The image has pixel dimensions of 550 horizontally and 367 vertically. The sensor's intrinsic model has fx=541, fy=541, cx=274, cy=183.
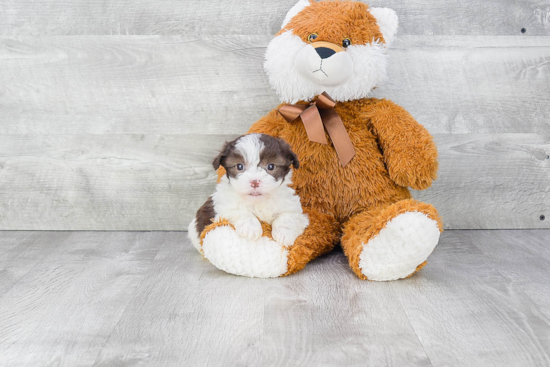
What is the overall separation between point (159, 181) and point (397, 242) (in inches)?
30.1

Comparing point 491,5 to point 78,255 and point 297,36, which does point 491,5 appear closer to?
point 297,36

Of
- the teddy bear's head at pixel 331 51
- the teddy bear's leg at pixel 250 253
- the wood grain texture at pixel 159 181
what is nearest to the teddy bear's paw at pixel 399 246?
the teddy bear's leg at pixel 250 253

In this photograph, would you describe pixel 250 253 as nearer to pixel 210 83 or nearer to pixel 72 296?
pixel 72 296

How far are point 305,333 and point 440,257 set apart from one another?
556 mm

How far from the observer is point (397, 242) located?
1.12 m

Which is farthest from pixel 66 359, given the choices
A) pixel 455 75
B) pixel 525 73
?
pixel 525 73

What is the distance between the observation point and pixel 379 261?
45.0 inches

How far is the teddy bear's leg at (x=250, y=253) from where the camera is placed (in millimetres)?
1171

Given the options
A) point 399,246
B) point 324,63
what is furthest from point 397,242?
point 324,63

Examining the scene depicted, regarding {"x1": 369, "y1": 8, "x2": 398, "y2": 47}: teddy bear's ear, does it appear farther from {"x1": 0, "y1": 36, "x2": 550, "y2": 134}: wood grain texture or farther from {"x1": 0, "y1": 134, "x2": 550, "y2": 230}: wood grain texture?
{"x1": 0, "y1": 134, "x2": 550, "y2": 230}: wood grain texture

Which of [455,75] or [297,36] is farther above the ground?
[297,36]

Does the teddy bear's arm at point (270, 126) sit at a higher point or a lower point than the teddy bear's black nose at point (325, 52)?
lower

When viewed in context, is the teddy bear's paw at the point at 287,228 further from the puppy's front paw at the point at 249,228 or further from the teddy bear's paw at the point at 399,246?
the teddy bear's paw at the point at 399,246

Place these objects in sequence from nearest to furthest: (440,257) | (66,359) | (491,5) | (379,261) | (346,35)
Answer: (66,359) → (379,261) → (346,35) → (440,257) → (491,5)
